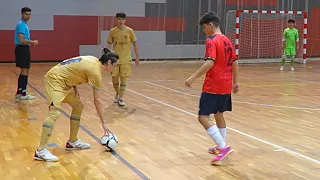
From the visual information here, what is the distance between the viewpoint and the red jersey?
17.1ft

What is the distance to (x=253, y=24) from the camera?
68.8ft

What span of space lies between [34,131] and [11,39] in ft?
39.3

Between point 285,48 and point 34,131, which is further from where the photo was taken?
point 285,48

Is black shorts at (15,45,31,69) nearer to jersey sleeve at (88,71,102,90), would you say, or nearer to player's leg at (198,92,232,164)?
jersey sleeve at (88,71,102,90)

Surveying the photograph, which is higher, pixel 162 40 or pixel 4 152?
pixel 162 40

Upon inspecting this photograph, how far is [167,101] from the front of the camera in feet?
32.5

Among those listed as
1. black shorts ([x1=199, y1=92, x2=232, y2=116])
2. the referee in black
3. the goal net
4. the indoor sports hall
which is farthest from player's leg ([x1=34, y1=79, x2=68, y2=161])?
the goal net

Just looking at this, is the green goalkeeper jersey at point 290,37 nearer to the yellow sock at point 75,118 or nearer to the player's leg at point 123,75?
the player's leg at point 123,75

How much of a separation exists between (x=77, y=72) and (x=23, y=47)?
4744 mm

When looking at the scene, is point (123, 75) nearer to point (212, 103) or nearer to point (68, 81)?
point (68, 81)

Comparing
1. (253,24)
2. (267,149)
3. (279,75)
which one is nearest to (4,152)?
(267,149)

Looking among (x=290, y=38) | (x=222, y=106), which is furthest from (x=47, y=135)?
(x=290, y=38)

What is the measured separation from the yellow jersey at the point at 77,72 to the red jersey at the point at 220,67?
4.14 feet

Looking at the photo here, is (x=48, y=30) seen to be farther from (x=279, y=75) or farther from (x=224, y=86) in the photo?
(x=224, y=86)
